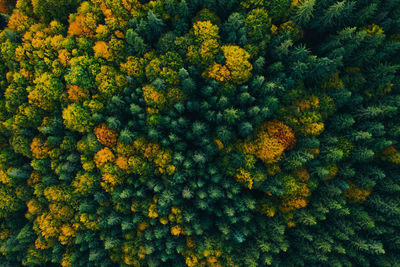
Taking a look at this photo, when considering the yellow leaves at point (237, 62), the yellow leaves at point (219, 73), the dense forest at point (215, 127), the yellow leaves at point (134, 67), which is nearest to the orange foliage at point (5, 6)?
the dense forest at point (215, 127)

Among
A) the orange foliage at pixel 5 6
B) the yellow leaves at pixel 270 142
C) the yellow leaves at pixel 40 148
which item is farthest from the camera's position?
the orange foliage at pixel 5 6

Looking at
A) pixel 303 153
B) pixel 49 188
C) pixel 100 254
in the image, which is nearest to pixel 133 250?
pixel 100 254

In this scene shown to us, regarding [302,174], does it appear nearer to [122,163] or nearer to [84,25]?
[122,163]

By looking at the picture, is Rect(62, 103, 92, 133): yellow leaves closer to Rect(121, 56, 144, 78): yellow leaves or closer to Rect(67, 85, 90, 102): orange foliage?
Rect(67, 85, 90, 102): orange foliage

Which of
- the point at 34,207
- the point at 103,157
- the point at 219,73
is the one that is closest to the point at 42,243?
the point at 34,207

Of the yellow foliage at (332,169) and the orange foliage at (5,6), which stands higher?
the orange foliage at (5,6)

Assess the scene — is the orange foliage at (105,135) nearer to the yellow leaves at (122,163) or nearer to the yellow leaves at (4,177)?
the yellow leaves at (122,163)

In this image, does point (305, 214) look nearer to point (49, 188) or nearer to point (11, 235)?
point (49, 188)
